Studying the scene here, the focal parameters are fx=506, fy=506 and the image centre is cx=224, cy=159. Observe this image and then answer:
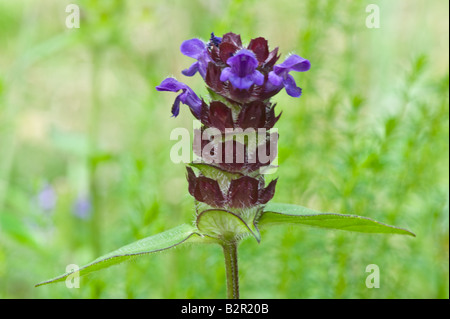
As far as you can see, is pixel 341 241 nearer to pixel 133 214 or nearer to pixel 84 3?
pixel 133 214

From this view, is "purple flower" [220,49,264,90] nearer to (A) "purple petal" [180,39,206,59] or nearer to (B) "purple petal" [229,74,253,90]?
(B) "purple petal" [229,74,253,90]

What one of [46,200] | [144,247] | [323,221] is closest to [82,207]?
[46,200]

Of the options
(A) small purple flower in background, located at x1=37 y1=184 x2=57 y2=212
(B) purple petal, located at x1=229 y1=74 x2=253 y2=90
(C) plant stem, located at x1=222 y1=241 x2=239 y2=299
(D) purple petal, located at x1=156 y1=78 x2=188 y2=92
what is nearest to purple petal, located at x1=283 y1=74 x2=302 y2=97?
(B) purple petal, located at x1=229 y1=74 x2=253 y2=90

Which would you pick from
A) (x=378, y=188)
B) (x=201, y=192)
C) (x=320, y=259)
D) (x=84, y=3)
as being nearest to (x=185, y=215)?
(x=320, y=259)

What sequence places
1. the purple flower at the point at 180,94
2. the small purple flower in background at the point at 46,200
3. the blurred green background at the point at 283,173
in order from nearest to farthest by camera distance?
1. the purple flower at the point at 180,94
2. the blurred green background at the point at 283,173
3. the small purple flower in background at the point at 46,200

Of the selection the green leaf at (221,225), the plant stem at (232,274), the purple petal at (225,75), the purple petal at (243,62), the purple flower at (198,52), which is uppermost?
the purple flower at (198,52)

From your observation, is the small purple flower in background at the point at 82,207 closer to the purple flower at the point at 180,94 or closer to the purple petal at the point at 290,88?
the purple flower at the point at 180,94

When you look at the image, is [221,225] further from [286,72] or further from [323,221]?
[286,72]

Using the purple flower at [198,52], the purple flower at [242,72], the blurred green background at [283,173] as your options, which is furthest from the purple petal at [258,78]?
the blurred green background at [283,173]
